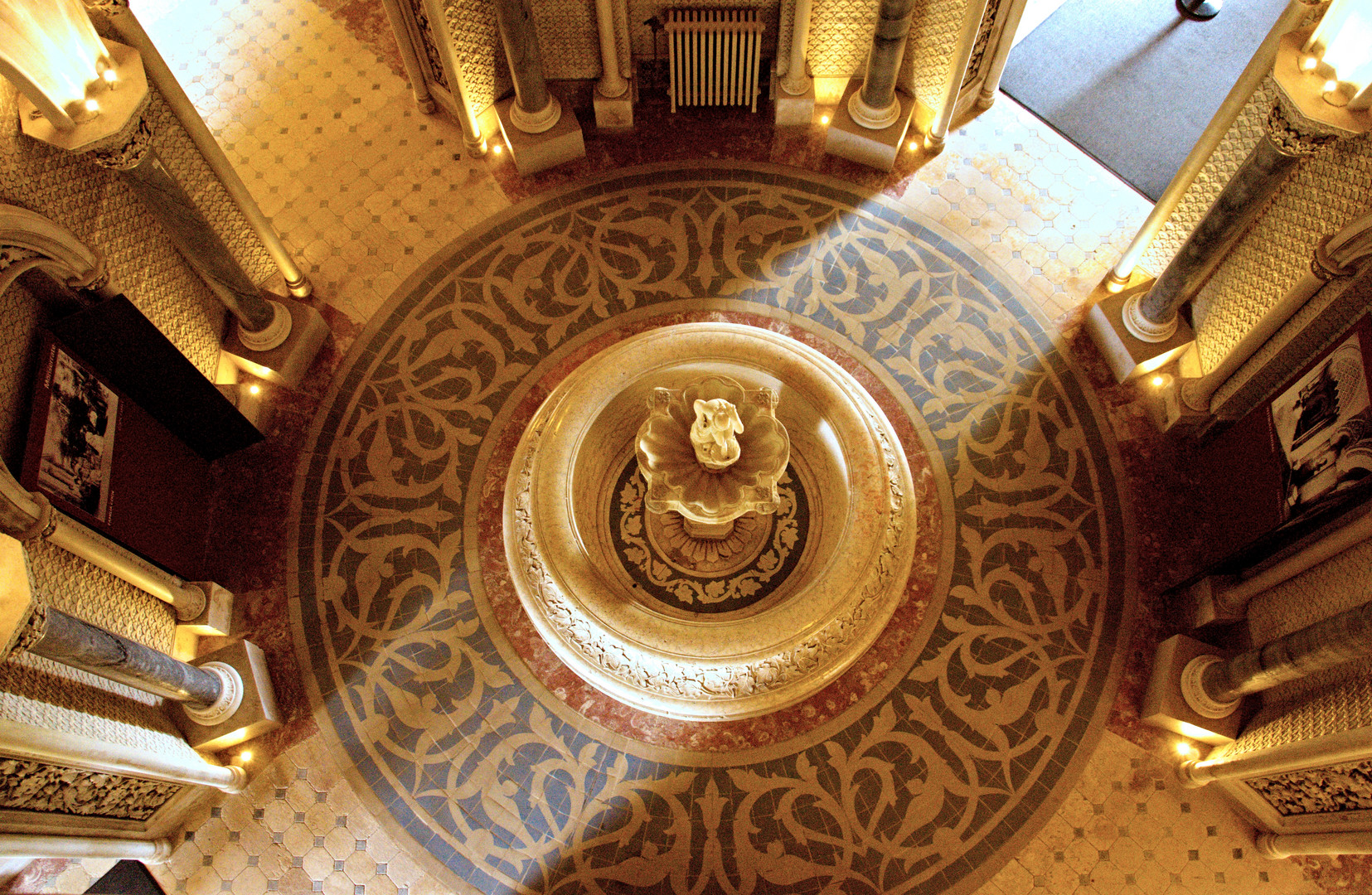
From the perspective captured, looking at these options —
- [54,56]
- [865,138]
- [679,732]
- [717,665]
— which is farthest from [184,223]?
[865,138]

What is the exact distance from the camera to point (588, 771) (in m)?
6.16

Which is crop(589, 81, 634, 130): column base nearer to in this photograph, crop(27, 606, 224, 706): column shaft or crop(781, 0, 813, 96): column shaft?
crop(781, 0, 813, 96): column shaft

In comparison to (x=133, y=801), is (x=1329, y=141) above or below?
above

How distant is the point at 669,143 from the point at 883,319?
108 inches

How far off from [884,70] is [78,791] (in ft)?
26.5

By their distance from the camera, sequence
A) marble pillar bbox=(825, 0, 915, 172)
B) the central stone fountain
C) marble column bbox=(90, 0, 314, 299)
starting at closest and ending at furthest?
marble column bbox=(90, 0, 314, 299) → the central stone fountain → marble pillar bbox=(825, 0, 915, 172)

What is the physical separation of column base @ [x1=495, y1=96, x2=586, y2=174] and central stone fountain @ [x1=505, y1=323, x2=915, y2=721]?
2.38 metres

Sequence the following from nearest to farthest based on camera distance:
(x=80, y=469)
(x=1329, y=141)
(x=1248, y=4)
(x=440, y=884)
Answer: (x=1329, y=141) < (x=80, y=469) < (x=440, y=884) < (x=1248, y=4)

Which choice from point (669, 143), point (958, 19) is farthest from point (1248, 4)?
point (669, 143)

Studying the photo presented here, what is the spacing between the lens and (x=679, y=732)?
6215 mm

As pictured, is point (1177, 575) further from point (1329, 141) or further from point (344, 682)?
point (344, 682)

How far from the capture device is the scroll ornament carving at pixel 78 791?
4.76 meters

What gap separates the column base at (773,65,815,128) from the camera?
8086 millimetres

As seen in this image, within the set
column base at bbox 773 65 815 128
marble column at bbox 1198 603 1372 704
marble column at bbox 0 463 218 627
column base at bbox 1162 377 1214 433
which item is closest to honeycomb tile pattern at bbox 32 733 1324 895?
marble column at bbox 1198 603 1372 704
